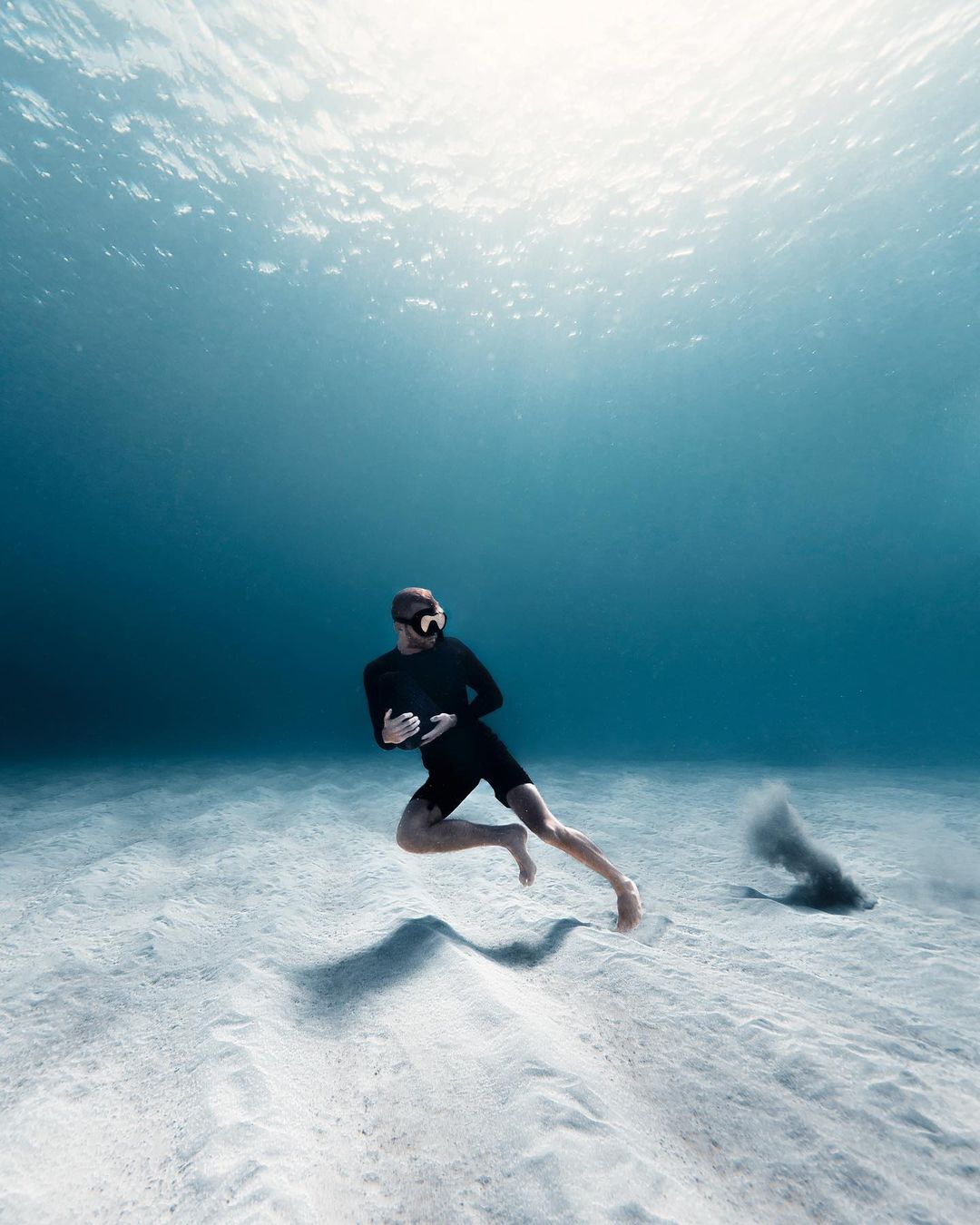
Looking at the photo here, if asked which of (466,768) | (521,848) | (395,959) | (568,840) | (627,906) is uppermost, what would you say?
(466,768)

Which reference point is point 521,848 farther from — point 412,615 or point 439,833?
point 412,615

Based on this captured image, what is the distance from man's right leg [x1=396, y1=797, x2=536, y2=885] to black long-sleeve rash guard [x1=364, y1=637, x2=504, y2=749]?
59cm

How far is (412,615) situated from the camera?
123 inches

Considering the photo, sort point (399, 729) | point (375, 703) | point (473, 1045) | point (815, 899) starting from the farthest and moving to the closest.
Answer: point (815, 899) → point (375, 703) → point (399, 729) → point (473, 1045)

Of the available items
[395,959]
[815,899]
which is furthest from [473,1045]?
[815,899]

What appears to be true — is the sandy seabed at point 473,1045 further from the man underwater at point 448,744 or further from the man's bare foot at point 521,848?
the man underwater at point 448,744

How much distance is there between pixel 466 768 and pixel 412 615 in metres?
1.04

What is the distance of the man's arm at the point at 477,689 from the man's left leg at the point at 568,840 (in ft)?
1.80

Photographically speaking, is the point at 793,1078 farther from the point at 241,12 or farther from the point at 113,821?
the point at 241,12

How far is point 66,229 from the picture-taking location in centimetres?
1499

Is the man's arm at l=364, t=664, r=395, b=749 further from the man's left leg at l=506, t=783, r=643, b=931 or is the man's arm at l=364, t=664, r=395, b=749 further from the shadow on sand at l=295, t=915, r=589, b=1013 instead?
the shadow on sand at l=295, t=915, r=589, b=1013

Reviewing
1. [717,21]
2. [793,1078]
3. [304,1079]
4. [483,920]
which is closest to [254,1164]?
[304,1079]

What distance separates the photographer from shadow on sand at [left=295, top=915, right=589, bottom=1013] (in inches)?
112

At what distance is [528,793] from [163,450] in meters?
39.4
